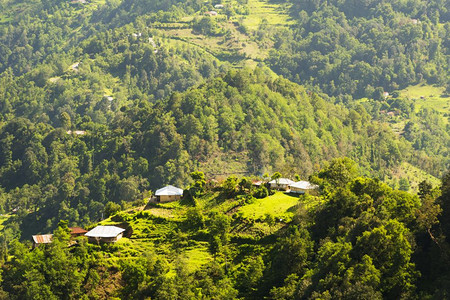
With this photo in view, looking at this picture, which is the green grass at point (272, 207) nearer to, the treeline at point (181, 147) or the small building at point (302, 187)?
the small building at point (302, 187)

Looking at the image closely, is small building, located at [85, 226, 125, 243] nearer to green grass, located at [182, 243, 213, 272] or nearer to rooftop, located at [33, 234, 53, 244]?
rooftop, located at [33, 234, 53, 244]

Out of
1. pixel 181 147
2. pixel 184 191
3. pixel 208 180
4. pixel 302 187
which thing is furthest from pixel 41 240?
pixel 181 147

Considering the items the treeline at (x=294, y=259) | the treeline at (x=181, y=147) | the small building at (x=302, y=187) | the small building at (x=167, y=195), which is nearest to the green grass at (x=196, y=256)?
the treeline at (x=294, y=259)

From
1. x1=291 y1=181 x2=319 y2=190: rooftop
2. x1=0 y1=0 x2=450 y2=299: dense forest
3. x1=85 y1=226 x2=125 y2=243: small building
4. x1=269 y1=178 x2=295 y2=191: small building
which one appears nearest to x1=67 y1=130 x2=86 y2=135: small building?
x1=0 y1=0 x2=450 y2=299: dense forest

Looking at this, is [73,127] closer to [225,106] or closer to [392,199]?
[225,106]

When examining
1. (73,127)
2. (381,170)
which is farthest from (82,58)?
(381,170)
